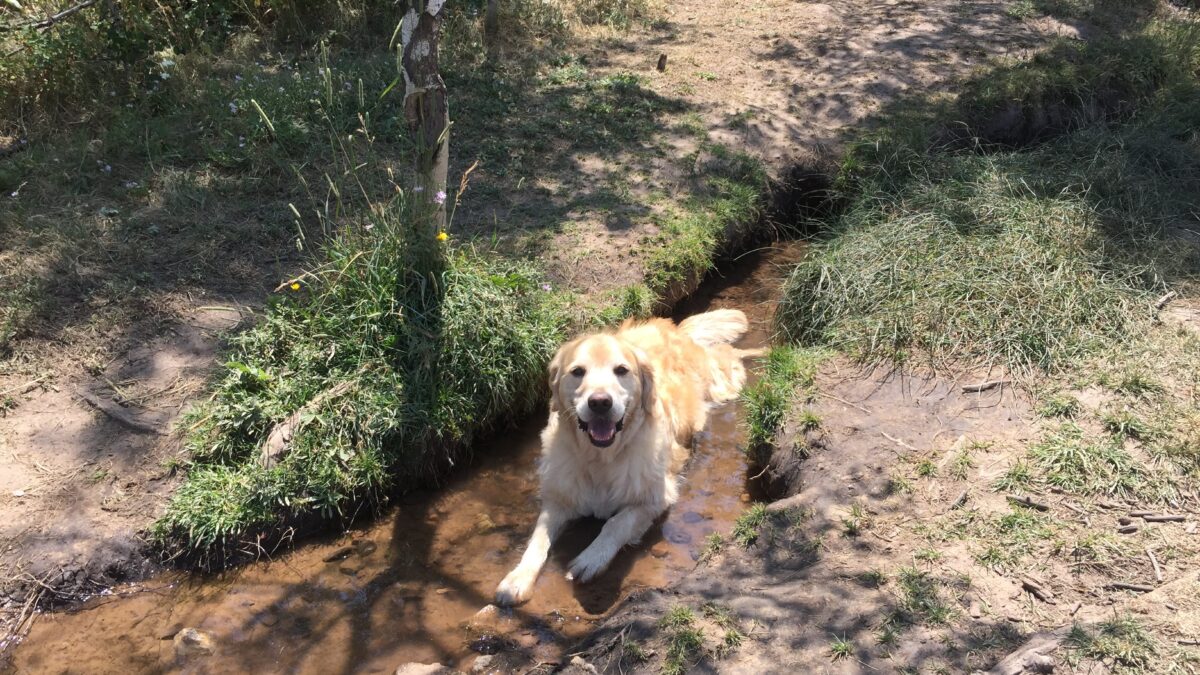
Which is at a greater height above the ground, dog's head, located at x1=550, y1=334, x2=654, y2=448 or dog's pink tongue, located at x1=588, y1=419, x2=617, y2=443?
dog's head, located at x1=550, y1=334, x2=654, y2=448

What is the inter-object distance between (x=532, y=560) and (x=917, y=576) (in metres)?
2.05

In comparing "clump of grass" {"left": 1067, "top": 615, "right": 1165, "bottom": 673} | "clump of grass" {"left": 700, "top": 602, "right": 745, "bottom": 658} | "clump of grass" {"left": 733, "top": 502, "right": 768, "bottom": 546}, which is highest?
"clump of grass" {"left": 700, "top": 602, "right": 745, "bottom": 658}

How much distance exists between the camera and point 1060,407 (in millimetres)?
4863

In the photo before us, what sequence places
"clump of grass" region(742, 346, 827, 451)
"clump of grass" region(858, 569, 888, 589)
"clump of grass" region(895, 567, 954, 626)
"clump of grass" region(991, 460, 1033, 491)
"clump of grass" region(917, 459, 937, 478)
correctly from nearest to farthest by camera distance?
1. "clump of grass" region(895, 567, 954, 626)
2. "clump of grass" region(858, 569, 888, 589)
3. "clump of grass" region(991, 460, 1033, 491)
4. "clump of grass" region(917, 459, 937, 478)
5. "clump of grass" region(742, 346, 827, 451)

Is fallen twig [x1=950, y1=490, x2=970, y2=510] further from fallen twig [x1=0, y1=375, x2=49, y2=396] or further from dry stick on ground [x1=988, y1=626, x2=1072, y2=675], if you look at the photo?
fallen twig [x1=0, y1=375, x2=49, y2=396]

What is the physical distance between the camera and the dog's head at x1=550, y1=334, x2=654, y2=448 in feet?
15.8

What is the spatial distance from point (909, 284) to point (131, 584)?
Answer: 524 centimetres

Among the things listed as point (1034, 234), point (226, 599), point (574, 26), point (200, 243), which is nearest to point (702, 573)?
Result: point (226, 599)

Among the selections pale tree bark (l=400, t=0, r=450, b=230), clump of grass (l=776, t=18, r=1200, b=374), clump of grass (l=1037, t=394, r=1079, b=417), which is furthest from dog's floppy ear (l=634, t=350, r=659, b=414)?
clump of grass (l=1037, t=394, r=1079, b=417)

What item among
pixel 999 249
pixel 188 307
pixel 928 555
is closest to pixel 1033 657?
pixel 928 555

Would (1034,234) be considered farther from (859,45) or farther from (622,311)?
(859,45)

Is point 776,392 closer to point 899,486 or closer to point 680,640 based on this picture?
point 899,486

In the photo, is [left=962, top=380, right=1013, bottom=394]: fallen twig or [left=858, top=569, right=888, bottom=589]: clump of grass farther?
[left=962, top=380, right=1013, bottom=394]: fallen twig

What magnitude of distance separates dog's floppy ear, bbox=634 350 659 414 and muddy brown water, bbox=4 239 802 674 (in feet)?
2.30
